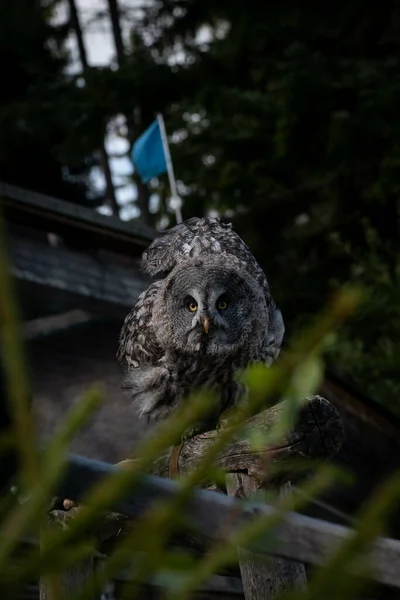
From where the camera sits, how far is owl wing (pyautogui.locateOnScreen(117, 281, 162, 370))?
3.84 metres

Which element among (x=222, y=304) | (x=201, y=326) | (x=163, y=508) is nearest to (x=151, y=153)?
(x=222, y=304)

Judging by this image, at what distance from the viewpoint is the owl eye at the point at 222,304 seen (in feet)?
12.3

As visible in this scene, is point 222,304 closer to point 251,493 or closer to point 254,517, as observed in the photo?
point 251,493

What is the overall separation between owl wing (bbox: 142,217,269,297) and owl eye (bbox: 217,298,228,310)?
0.49 ft

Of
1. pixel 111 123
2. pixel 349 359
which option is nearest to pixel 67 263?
→ pixel 349 359

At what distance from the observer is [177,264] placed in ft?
12.8

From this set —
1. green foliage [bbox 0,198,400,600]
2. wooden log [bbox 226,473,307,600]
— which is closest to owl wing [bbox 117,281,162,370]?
wooden log [bbox 226,473,307,600]

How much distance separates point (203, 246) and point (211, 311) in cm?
27

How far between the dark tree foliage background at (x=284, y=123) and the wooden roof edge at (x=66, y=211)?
3.58 m

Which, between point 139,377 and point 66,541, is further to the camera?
point 139,377

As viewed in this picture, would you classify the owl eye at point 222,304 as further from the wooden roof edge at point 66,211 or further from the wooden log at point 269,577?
the wooden roof edge at point 66,211

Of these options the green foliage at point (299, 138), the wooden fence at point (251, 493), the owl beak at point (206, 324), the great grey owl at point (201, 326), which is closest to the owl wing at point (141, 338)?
the great grey owl at point (201, 326)

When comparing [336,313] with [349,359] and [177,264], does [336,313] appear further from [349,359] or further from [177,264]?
[349,359]

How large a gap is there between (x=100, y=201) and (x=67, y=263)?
376 inches
